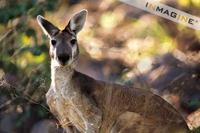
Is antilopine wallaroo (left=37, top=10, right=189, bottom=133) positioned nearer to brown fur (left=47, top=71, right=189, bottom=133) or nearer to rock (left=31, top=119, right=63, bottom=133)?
brown fur (left=47, top=71, right=189, bottom=133)

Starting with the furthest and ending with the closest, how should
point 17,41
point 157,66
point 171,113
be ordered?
point 17,41 → point 157,66 → point 171,113

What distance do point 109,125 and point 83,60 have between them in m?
0.72

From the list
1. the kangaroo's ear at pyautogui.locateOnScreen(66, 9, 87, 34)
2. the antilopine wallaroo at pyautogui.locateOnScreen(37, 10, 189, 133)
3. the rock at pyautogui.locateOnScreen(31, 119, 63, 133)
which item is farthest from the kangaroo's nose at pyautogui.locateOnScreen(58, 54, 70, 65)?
the rock at pyautogui.locateOnScreen(31, 119, 63, 133)

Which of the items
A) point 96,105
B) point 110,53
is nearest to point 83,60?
point 110,53

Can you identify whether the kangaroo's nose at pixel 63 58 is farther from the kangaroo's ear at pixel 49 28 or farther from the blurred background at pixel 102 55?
the blurred background at pixel 102 55

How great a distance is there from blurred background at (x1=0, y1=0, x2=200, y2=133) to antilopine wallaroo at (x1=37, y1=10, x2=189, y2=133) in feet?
1.02

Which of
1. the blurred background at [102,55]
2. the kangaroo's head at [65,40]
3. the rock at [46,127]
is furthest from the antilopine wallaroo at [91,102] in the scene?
the rock at [46,127]

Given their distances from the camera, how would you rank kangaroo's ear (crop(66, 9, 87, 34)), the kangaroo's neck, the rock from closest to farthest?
1. the kangaroo's neck
2. kangaroo's ear (crop(66, 9, 87, 34))
3. the rock

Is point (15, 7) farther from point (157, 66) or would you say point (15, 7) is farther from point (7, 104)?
point (157, 66)

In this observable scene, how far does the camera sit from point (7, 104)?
21.0 feet

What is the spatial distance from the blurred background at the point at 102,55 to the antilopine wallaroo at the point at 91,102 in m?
0.31

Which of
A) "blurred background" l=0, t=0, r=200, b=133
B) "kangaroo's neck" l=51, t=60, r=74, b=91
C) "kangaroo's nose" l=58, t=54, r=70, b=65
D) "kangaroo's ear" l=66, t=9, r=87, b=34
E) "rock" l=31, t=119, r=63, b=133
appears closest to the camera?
"kangaroo's nose" l=58, t=54, r=70, b=65

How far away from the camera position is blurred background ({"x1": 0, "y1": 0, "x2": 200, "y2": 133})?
5.61 meters

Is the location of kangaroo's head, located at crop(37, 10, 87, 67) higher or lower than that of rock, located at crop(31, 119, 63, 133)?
higher
